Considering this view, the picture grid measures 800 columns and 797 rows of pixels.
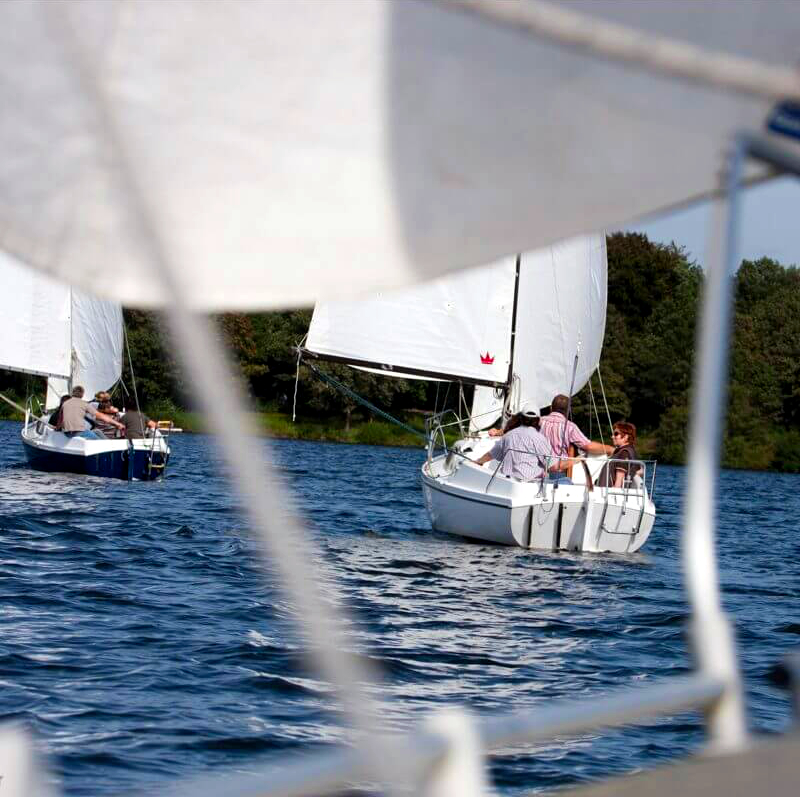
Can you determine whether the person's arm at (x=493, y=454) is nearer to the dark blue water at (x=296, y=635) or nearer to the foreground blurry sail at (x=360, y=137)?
the dark blue water at (x=296, y=635)

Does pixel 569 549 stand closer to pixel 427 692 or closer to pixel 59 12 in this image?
pixel 427 692

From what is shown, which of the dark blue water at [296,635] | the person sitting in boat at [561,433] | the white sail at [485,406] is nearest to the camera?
the dark blue water at [296,635]

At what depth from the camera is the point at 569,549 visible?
46.4 feet

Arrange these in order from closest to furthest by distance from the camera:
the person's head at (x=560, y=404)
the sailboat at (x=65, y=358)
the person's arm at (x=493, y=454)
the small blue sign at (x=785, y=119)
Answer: the small blue sign at (x=785, y=119)
the person's head at (x=560, y=404)
the person's arm at (x=493, y=454)
the sailboat at (x=65, y=358)

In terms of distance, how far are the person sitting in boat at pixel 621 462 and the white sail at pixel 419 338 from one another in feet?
13.4

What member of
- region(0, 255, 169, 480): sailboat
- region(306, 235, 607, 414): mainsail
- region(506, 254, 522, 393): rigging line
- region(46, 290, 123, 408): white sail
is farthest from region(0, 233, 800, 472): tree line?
region(506, 254, 522, 393): rigging line

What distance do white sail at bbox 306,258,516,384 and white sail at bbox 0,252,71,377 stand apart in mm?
9975

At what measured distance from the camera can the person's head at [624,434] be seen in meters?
13.5

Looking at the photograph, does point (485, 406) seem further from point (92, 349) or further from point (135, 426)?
point (92, 349)

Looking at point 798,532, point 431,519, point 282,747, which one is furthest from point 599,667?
point 798,532

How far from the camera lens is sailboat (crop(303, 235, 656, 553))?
15242 mm

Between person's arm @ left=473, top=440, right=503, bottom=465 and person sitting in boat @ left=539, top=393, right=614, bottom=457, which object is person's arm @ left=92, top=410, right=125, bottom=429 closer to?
person's arm @ left=473, top=440, right=503, bottom=465

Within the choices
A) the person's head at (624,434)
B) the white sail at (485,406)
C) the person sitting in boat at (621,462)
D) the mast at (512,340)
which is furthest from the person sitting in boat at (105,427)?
the person's head at (624,434)

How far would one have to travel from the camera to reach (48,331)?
26672 millimetres
